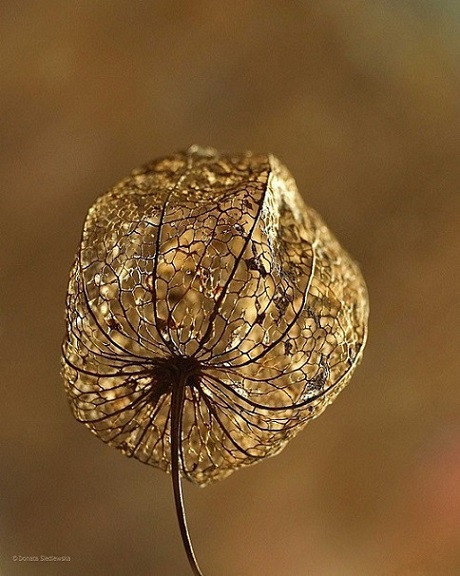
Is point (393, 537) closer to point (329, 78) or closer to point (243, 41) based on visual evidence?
point (329, 78)

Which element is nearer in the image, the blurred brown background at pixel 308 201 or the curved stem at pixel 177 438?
the curved stem at pixel 177 438

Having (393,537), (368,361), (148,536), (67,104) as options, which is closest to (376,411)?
(368,361)

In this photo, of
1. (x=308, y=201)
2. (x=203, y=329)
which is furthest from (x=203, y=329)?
(x=308, y=201)

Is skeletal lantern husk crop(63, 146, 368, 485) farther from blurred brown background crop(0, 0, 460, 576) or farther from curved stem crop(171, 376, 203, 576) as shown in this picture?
blurred brown background crop(0, 0, 460, 576)

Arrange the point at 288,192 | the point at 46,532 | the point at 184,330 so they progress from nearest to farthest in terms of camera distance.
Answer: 1. the point at 184,330
2. the point at 288,192
3. the point at 46,532

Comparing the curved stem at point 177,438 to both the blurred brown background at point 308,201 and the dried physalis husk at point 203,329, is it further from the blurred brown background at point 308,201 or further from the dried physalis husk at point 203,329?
the blurred brown background at point 308,201

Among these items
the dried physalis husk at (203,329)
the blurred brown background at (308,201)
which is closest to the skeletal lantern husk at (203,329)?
the dried physalis husk at (203,329)

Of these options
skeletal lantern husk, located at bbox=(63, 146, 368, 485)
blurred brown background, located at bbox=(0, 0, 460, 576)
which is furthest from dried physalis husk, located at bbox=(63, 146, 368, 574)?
blurred brown background, located at bbox=(0, 0, 460, 576)
